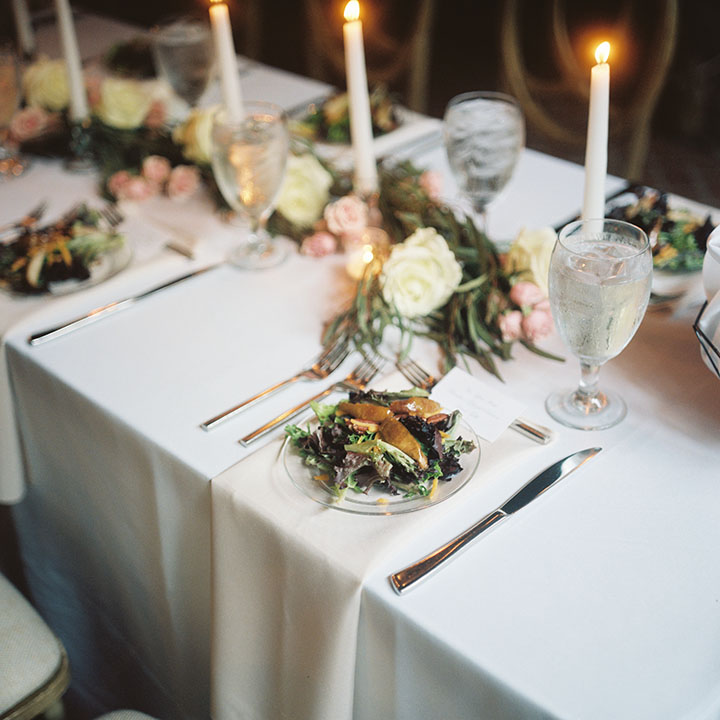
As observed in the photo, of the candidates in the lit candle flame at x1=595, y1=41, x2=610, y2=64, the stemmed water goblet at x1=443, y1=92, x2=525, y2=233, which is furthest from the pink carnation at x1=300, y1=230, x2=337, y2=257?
the lit candle flame at x1=595, y1=41, x2=610, y2=64

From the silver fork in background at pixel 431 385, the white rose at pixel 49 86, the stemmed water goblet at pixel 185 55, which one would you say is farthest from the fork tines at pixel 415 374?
the white rose at pixel 49 86

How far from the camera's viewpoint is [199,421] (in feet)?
3.74

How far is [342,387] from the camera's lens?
1.18m

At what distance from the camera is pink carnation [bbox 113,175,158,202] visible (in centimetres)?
175

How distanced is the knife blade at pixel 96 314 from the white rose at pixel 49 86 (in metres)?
0.87

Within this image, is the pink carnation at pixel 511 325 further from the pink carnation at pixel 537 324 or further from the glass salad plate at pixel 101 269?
the glass salad plate at pixel 101 269

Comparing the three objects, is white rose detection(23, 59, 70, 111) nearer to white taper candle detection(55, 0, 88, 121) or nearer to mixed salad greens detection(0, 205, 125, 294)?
white taper candle detection(55, 0, 88, 121)

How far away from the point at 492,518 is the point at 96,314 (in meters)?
0.77

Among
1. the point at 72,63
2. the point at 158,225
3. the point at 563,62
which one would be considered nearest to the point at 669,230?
the point at 158,225

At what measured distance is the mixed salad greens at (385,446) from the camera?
0.93 meters

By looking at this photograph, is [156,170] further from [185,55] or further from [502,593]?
[502,593]

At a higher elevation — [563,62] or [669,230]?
[669,230]

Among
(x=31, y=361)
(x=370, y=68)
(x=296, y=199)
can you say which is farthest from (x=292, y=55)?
(x=31, y=361)

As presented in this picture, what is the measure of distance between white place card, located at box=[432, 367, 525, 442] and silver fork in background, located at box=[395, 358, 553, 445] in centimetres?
2
